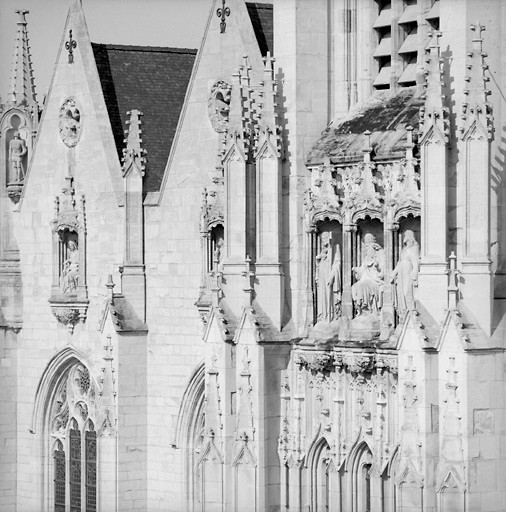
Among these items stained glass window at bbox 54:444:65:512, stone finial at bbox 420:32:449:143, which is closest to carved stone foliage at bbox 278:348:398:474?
stone finial at bbox 420:32:449:143

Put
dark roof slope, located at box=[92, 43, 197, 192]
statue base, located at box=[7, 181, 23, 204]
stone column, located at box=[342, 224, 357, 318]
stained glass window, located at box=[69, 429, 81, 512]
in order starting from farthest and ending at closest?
1. statue base, located at box=[7, 181, 23, 204]
2. stained glass window, located at box=[69, 429, 81, 512]
3. dark roof slope, located at box=[92, 43, 197, 192]
4. stone column, located at box=[342, 224, 357, 318]

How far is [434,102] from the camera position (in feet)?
148

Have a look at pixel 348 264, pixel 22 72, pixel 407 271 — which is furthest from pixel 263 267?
pixel 22 72

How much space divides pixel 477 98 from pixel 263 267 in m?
6.11

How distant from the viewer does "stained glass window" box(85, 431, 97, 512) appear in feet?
191

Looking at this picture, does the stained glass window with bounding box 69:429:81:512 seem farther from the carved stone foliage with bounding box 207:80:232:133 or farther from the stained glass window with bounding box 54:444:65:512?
the carved stone foliage with bounding box 207:80:232:133

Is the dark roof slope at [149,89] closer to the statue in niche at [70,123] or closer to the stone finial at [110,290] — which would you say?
the statue in niche at [70,123]

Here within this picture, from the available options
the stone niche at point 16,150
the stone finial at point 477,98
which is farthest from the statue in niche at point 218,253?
the stone finial at point 477,98

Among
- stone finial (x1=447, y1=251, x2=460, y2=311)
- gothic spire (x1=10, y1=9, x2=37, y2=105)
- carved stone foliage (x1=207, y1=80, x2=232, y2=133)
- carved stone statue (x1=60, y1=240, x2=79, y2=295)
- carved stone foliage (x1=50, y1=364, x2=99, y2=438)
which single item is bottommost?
carved stone foliage (x1=50, y1=364, x2=99, y2=438)

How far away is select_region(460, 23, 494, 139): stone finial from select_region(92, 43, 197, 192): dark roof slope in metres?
12.9

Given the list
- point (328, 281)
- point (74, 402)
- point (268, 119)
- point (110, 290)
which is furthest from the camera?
point (74, 402)

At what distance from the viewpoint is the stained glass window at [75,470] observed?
193ft

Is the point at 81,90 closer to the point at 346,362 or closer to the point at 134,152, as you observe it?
the point at 134,152

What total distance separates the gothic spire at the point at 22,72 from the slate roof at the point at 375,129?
13.1 m
